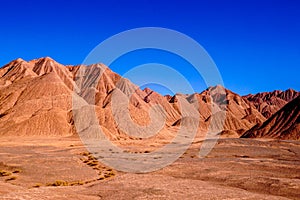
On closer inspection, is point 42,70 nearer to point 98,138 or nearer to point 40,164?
point 98,138

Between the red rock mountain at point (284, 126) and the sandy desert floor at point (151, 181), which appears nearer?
A: the sandy desert floor at point (151, 181)

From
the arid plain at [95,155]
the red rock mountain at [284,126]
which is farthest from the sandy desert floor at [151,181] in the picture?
the red rock mountain at [284,126]

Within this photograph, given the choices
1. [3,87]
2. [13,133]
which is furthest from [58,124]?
[3,87]

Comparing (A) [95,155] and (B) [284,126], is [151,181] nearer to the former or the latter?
(A) [95,155]

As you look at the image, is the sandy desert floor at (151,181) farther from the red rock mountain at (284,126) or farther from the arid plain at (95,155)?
the red rock mountain at (284,126)

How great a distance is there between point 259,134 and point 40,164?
76126 mm

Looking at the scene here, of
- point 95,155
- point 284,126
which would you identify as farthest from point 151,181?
point 284,126

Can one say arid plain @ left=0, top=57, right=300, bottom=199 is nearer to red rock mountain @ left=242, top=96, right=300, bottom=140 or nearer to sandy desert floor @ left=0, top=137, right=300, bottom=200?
sandy desert floor @ left=0, top=137, right=300, bottom=200

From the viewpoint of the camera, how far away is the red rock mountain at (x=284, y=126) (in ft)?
298

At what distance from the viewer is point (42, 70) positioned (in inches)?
7328

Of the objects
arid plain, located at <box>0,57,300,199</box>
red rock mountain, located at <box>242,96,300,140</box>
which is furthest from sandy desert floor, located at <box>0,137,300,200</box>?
red rock mountain, located at <box>242,96,300,140</box>

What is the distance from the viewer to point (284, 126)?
97125mm

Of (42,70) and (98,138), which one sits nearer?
(98,138)

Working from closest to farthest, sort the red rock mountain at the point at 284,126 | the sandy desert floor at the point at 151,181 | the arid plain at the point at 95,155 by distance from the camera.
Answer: the sandy desert floor at the point at 151,181 < the arid plain at the point at 95,155 < the red rock mountain at the point at 284,126
